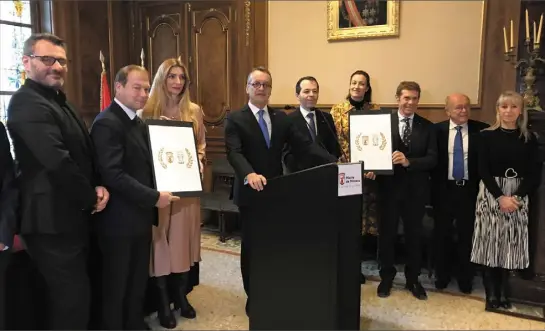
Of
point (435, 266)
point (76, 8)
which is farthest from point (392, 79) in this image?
point (76, 8)

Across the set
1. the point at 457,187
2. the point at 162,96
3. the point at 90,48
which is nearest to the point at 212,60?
the point at 90,48

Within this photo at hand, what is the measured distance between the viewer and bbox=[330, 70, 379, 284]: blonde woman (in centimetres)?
340

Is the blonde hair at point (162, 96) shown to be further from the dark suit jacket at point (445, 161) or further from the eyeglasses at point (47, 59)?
the dark suit jacket at point (445, 161)

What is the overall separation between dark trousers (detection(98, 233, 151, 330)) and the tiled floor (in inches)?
14.9

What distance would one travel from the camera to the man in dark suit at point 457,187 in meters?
3.13

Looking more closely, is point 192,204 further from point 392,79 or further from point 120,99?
point 392,79

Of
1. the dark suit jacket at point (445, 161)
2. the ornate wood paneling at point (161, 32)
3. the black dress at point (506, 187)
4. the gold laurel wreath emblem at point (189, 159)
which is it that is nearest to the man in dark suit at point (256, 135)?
the gold laurel wreath emblem at point (189, 159)

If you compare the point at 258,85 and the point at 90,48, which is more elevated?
the point at 90,48

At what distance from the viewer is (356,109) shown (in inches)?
135

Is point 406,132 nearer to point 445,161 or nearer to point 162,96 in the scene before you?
point 445,161

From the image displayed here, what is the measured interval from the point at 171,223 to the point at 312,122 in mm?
1255

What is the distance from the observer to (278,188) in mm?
2133

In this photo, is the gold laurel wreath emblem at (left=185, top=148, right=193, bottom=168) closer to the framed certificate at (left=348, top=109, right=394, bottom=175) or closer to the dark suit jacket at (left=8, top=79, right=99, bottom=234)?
the dark suit jacket at (left=8, top=79, right=99, bottom=234)

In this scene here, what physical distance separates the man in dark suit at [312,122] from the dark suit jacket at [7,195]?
1.71 m
